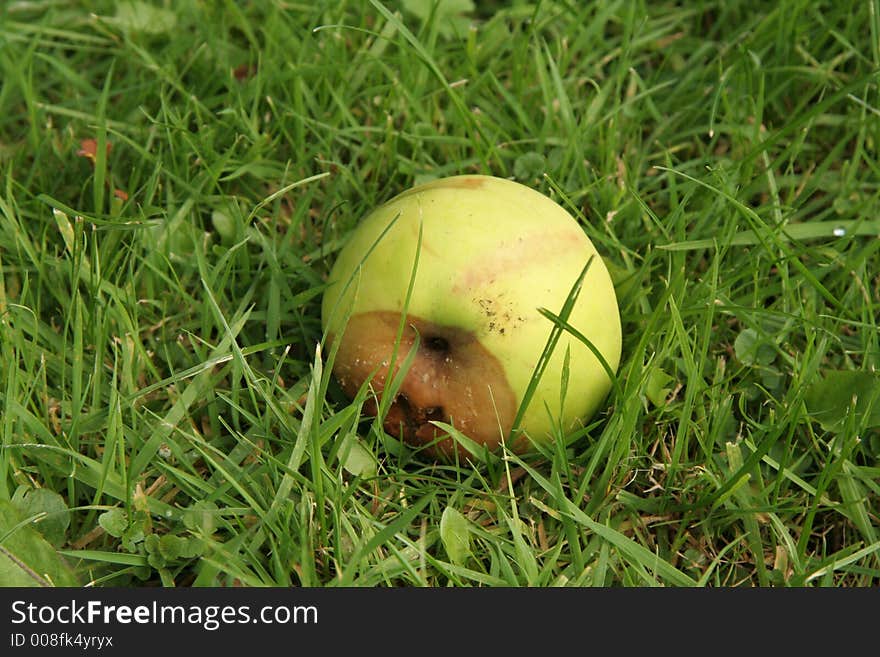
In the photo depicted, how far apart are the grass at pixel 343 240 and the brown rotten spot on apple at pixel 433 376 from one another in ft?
0.30

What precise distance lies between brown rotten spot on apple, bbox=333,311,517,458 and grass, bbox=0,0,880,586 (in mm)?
92

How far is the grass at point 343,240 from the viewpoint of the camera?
81.1 inches

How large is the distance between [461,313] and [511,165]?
3.13 feet

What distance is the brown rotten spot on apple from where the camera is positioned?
2014mm

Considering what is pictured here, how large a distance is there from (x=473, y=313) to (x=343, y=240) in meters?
0.71

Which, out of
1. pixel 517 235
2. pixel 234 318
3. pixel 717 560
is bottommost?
pixel 717 560

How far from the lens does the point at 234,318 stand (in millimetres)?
2322

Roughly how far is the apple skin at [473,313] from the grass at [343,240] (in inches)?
3.8

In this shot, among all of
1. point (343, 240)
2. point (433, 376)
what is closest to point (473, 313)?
point (433, 376)

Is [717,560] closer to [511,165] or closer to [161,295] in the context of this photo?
[511,165]

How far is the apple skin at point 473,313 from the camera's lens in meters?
1.98

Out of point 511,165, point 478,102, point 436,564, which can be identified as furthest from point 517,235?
point 478,102

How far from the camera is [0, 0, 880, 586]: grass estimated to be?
2.06 metres

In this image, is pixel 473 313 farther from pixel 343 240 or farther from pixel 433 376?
pixel 343 240
